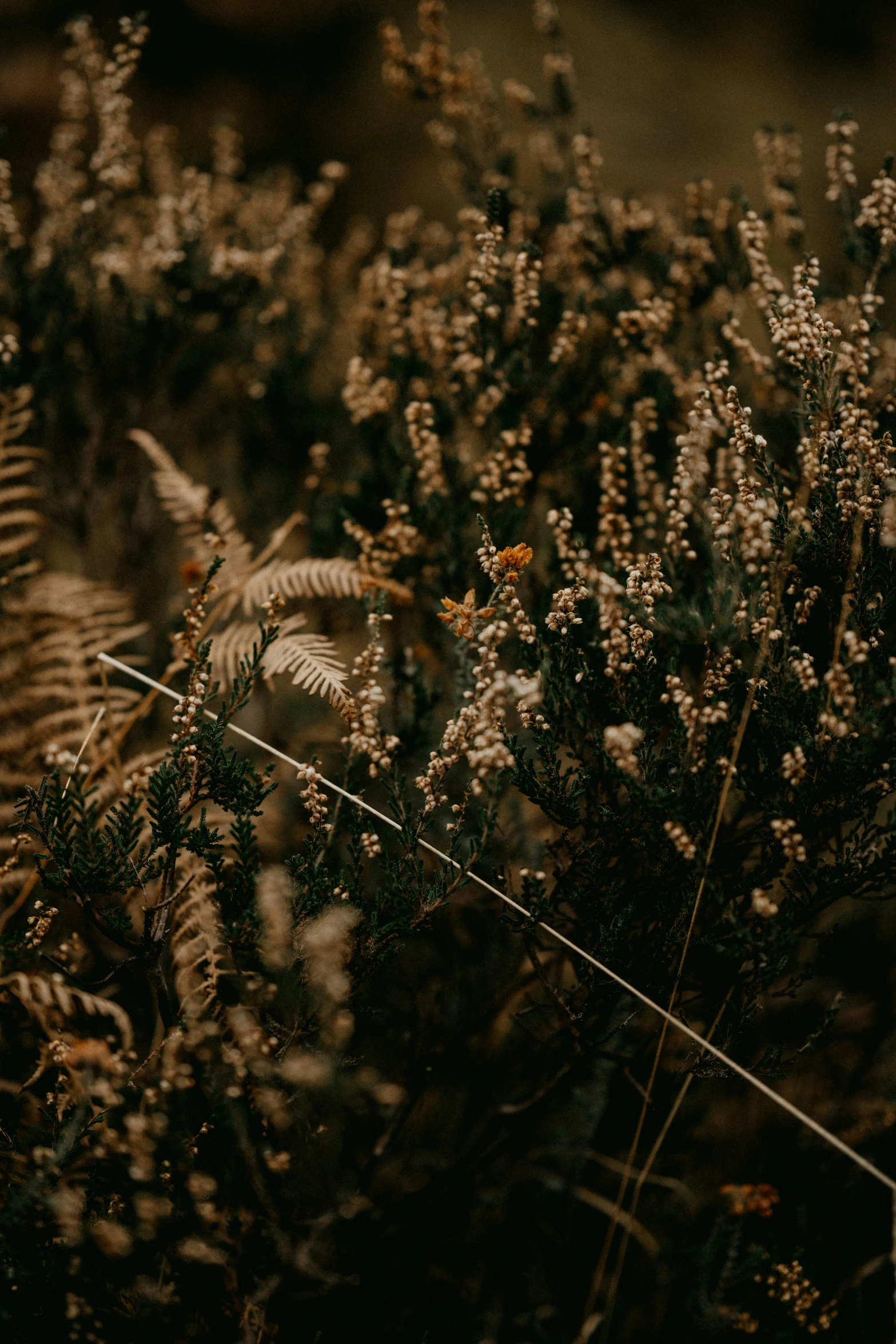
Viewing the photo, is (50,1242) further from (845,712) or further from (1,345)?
(1,345)

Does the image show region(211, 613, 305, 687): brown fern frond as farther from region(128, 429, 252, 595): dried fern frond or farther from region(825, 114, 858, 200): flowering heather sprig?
region(825, 114, 858, 200): flowering heather sprig

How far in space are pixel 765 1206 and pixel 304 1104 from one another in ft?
4.26

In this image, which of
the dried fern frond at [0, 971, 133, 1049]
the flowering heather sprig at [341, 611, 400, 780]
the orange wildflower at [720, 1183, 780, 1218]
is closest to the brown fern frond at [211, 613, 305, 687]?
the flowering heather sprig at [341, 611, 400, 780]

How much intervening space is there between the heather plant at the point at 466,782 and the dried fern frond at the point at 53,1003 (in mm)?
19

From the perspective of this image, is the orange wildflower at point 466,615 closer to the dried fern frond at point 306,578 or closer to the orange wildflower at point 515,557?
the orange wildflower at point 515,557

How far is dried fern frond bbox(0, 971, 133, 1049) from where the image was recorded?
1.63 meters

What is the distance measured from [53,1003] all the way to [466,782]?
120cm

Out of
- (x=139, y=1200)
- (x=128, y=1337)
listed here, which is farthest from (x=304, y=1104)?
(x=128, y=1337)

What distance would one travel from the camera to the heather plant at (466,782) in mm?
1490

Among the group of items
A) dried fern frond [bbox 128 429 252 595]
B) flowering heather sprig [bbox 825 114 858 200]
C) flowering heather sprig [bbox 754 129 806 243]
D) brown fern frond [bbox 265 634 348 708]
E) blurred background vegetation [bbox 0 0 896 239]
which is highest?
blurred background vegetation [bbox 0 0 896 239]

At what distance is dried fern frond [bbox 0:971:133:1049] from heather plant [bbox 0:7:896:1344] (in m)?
0.02

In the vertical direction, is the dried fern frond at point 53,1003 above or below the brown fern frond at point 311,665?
below

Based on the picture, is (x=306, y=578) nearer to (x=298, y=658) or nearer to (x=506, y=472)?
(x=298, y=658)

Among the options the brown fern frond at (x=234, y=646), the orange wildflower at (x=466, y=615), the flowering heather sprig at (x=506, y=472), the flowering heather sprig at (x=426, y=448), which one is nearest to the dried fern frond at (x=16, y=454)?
the brown fern frond at (x=234, y=646)
